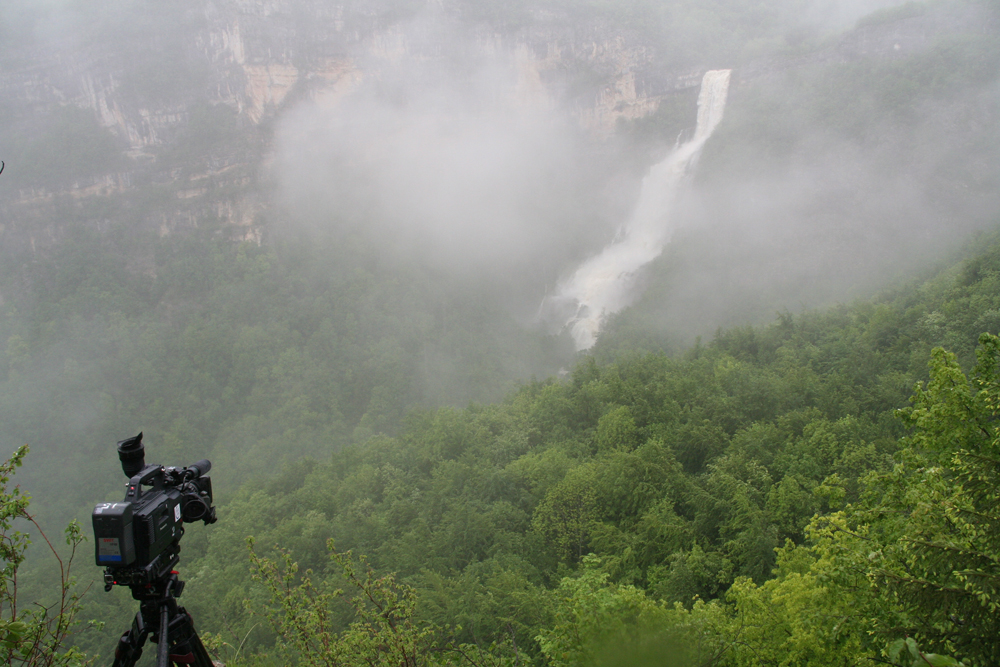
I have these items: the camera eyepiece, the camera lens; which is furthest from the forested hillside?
the camera eyepiece

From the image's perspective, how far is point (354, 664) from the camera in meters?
4.93

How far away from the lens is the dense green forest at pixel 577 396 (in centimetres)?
536

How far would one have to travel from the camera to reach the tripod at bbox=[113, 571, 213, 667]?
3467 millimetres

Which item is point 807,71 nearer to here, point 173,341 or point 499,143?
point 499,143

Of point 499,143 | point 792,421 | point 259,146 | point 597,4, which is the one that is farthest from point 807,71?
point 259,146

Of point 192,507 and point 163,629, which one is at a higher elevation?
point 192,507

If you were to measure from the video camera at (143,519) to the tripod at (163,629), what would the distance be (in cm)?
10

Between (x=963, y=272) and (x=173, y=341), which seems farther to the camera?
(x=173, y=341)

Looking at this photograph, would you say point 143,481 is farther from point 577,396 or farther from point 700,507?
point 577,396

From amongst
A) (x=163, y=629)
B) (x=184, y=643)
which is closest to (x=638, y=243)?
(x=184, y=643)

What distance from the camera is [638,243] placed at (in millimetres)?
74250

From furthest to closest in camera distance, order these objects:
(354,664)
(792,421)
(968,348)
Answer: (968,348), (792,421), (354,664)

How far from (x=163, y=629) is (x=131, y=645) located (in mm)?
258

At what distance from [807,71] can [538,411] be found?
67205mm
